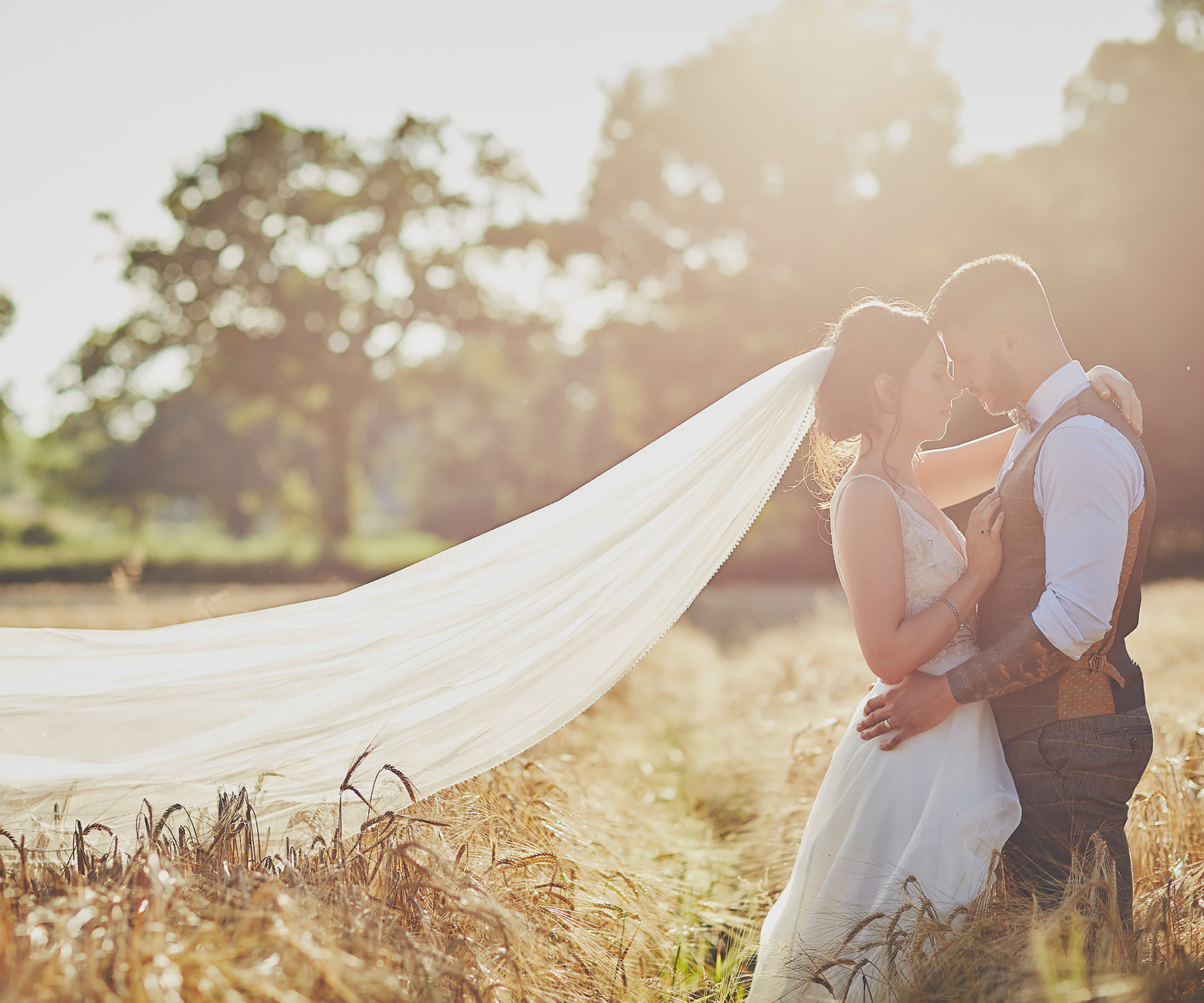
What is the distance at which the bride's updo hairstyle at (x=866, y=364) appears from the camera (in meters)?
3.40

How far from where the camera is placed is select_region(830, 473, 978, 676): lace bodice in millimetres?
3240

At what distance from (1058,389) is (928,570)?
0.77 metres

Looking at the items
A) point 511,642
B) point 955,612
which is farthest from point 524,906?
point 955,612

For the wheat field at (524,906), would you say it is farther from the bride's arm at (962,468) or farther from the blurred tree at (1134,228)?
the blurred tree at (1134,228)

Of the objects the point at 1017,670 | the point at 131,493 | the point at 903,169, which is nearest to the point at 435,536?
the point at 131,493

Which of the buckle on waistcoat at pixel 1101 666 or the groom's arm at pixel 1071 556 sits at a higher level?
the groom's arm at pixel 1071 556

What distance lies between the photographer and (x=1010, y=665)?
2922mm

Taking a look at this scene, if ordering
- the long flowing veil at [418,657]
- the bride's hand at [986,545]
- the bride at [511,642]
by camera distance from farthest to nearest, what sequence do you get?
the long flowing veil at [418,657], the bride at [511,642], the bride's hand at [986,545]

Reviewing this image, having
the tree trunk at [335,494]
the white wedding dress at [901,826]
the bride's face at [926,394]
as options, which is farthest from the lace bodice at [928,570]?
the tree trunk at [335,494]

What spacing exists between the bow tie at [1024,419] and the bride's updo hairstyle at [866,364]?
403 millimetres

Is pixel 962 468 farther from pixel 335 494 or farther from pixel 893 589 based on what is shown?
pixel 335 494

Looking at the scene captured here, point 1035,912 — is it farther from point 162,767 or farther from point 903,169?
point 903,169

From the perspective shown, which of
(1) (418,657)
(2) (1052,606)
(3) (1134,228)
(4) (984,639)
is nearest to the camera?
(2) (1052,606)

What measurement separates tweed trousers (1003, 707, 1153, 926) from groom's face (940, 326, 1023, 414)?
114cm
